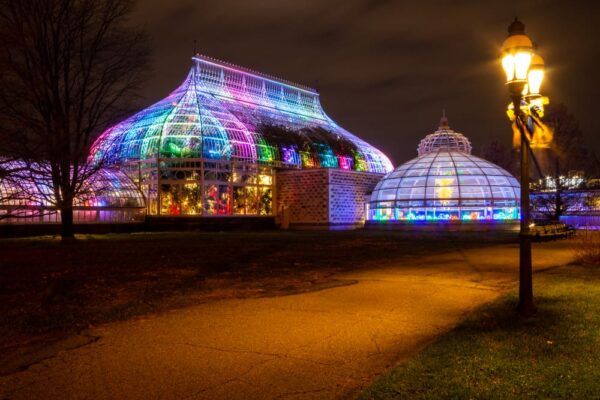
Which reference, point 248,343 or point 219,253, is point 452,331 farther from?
point 219,253

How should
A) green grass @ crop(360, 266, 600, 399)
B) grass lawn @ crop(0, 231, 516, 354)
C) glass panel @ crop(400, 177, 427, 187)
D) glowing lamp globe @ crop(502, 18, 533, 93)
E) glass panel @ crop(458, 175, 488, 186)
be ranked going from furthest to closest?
glass panel @ crop(400, 177, 427, 187)
glass panel @ crop(458, 175, 488, 186)
grass lawn @ crop(0, 231, 516, 354)
glowing lamp globe @ crop(502, 18, 533, 93)
green grass @ crop(360, 266, 600, 399)

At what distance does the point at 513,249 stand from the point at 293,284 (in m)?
12.1

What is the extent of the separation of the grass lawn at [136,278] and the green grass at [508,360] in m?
4.64

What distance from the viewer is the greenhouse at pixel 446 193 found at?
121 feet

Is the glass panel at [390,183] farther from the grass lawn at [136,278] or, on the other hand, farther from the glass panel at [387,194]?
the grass lawn at [136,278]

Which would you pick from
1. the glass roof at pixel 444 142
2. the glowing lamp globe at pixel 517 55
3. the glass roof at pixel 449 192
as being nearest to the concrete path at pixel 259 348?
the glowing lamp globe at pixel 517 55

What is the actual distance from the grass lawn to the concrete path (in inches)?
37.1

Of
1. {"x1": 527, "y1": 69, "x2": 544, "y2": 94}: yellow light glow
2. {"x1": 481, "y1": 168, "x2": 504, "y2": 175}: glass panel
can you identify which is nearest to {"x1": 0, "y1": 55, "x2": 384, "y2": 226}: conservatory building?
{"x1": 481, "y1": 168, "x2": 504, "y2": 175}: glass panel

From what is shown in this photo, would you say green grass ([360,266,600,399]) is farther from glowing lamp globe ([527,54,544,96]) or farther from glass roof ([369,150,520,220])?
glass roof ([369,150,520,220])

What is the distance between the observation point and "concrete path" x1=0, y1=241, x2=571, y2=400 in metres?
5.19

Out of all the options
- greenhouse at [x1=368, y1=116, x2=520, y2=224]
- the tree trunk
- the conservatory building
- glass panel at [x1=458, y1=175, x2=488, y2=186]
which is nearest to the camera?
the tree trunk

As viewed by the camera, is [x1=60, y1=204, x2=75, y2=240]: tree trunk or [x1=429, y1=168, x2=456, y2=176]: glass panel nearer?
[x1=60, y1=204, x2=75, y2=240]: tree trunk

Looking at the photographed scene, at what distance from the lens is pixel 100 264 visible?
50.7 feet

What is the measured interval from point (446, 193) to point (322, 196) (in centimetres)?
987
